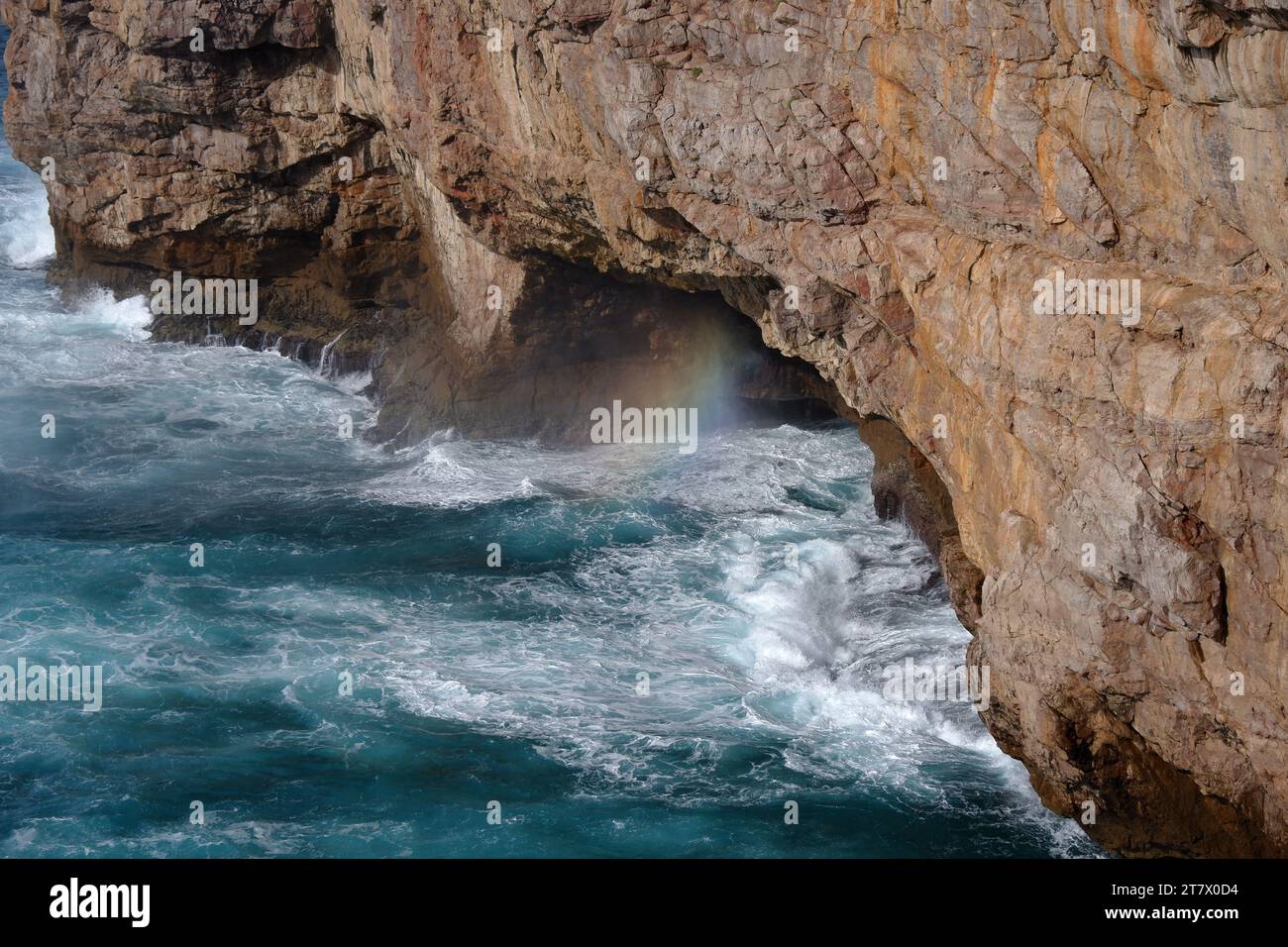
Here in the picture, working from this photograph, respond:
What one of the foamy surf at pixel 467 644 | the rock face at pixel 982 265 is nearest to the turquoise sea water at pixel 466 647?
the foamy surf at pixel 467 644

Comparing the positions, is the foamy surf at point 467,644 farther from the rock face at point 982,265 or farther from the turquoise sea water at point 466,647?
the rock face at point 982,265

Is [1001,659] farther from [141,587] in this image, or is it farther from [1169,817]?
[141,587]

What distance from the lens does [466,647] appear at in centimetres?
2489

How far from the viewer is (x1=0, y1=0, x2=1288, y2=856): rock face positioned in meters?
14.6

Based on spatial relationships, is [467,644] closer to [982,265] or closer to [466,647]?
[466,647]

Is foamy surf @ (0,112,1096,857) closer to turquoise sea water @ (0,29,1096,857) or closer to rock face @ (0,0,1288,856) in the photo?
turquoise sea water @ (0,29,1096,857)

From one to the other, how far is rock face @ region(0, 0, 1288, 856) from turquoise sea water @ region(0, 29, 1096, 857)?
82.2 inches

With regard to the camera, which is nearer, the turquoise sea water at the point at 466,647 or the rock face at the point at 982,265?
the rock face at the point at 982,265

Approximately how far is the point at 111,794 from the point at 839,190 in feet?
45.8

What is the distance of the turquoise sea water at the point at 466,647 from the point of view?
1992cm

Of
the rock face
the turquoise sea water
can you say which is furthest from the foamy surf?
the rock face

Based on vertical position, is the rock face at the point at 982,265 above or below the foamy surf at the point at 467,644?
above

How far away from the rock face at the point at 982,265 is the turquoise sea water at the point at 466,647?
2089 mm

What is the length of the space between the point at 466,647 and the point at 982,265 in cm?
1175
